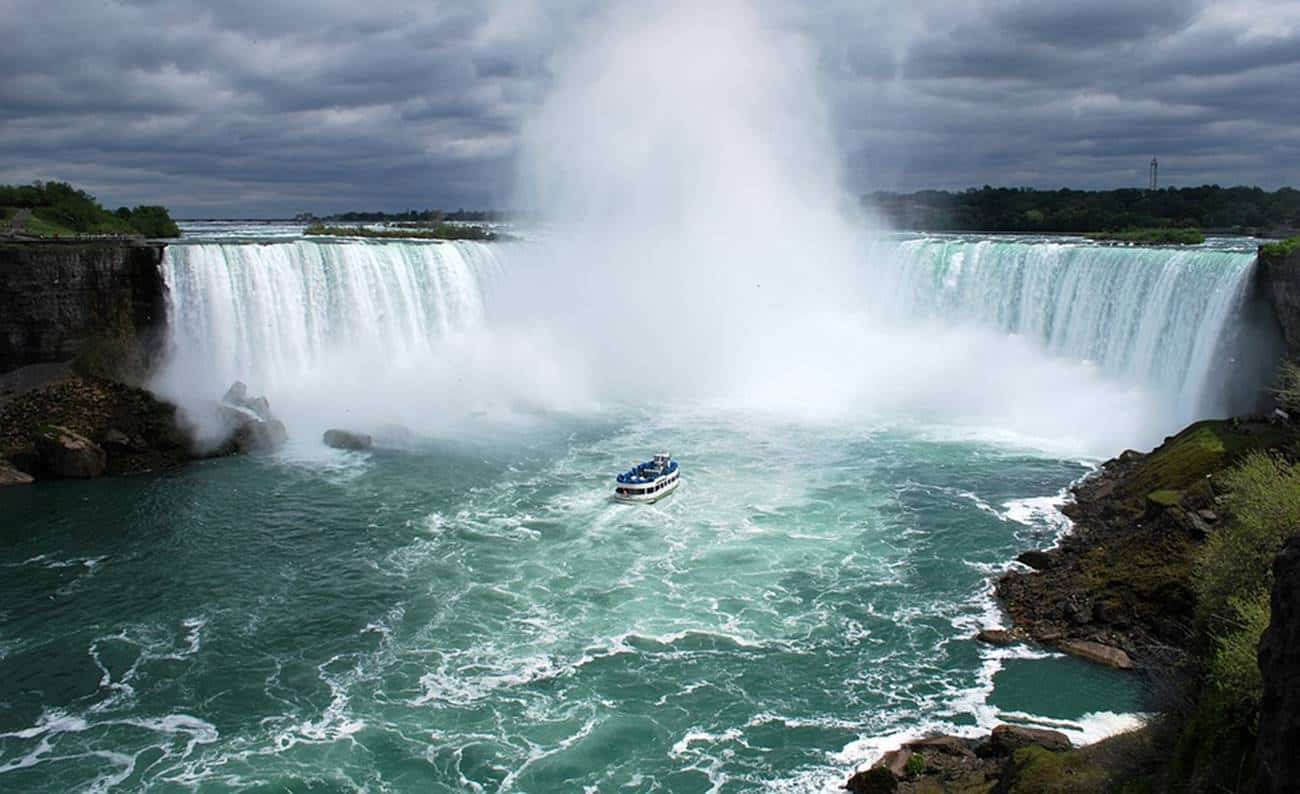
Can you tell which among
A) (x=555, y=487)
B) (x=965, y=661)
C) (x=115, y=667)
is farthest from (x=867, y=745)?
(x=555, y=487)

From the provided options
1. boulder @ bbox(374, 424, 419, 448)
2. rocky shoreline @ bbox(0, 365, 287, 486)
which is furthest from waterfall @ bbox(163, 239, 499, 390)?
boulder @ bbox(374, 424, 419, 448)

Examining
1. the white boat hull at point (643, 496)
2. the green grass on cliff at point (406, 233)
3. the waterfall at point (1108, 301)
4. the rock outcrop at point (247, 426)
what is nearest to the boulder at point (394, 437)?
the rock outcrop at point (247, 426)

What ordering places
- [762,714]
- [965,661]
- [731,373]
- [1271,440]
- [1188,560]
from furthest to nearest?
[731,373] → [1271,440] → [1188,560] → [965,661] → [762,714]

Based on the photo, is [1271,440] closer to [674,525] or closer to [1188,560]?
[1188,560]

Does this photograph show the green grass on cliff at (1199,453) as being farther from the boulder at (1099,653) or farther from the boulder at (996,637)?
the boulder at (996,637)

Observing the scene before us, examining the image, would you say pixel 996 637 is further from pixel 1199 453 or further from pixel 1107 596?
pixel 1199 453

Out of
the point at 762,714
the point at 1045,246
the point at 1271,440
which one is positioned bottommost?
the point at 762,714

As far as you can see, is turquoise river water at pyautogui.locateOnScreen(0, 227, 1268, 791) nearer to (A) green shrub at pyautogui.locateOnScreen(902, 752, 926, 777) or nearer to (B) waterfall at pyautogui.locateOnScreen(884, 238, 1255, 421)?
(B) waterfall at pyautogui.locateOnScreen(884, 238, 1255, 421)
